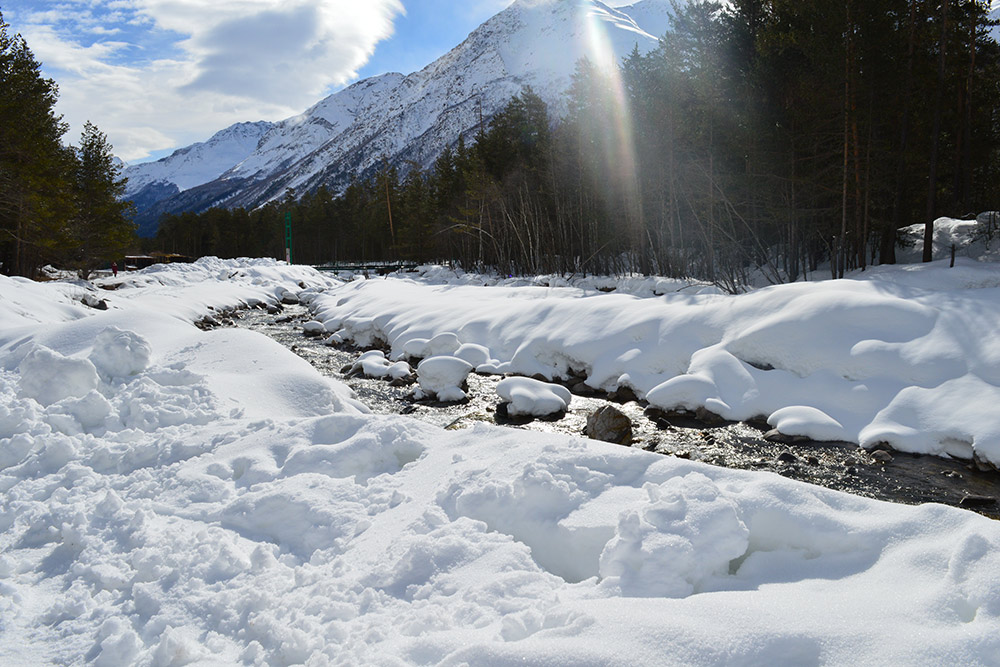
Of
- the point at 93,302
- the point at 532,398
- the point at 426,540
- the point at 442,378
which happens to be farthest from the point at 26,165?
the point at 426,540

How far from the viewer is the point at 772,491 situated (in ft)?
10.7

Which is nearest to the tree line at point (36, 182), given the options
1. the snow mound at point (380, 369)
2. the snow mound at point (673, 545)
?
the snow mound at point (380, 369)

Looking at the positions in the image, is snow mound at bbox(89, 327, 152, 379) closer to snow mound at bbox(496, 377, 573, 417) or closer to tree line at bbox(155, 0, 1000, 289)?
snow mound at bbox(496, 377, 573, 417)

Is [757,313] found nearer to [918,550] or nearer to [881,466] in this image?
[881,466]

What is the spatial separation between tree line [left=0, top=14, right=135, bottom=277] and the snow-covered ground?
1643 centimetres

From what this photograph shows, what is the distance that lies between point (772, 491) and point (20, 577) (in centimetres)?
431

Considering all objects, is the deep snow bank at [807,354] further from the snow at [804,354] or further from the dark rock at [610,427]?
the dark rock at [610,427]

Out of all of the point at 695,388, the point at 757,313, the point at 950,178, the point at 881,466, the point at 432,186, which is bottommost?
the point at 881,466

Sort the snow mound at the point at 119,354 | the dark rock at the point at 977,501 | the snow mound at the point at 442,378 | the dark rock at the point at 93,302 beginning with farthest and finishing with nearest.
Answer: the dark rock at the point at 93,302 < the snow mound at the point at 442,378 < the snow mound at the point at 119,354 < the dark rock at the point at 977,501

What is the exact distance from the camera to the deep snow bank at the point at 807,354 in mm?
6746

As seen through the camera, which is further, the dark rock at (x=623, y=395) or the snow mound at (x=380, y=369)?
the snow mound at (x=380, y=369)

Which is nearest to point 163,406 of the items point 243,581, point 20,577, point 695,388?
point 20,577

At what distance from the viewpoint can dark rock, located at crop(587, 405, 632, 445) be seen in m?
7.04

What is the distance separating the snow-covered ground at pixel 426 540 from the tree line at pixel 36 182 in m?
16.4
